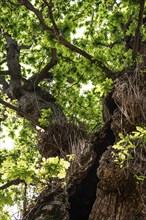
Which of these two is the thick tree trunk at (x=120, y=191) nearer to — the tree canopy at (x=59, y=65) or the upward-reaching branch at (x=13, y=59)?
the tree canopy at (x=59, y=65)

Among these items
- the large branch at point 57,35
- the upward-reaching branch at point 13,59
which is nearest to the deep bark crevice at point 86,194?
the large branch at point 57,35

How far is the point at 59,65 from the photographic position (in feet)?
30.0

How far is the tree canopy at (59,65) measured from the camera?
5223mm

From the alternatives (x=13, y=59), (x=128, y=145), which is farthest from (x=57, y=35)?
(x=13, y=59)

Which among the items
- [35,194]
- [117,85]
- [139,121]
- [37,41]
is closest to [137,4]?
[117,85]

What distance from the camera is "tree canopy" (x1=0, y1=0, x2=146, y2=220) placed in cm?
522

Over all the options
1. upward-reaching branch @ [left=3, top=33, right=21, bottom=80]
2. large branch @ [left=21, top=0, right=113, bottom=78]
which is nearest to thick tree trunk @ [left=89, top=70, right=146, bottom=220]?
large branch @ [left=21, top=0, right=113, bottom=78]

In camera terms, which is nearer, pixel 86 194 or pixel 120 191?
pixel 120 191

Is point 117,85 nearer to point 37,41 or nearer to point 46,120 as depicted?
point 46,120

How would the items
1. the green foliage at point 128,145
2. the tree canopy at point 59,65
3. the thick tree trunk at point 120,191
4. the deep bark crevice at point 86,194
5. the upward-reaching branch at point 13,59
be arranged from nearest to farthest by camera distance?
the green foliage at point 128,145
the thick tree trunk at point 120,191
the deep bark crevice at point 86,194
the tree canopy at point 59,65
the upward-reaching branch at point 13,59

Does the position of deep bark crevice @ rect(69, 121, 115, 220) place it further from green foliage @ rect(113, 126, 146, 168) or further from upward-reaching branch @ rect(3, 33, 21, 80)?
upward-reaching branch @ rect(3, 33, 21, 80)

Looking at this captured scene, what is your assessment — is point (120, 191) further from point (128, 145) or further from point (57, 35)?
point (57, 35)

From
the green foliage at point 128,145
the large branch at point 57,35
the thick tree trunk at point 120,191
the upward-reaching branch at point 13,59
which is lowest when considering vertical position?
the thick tree trunk at point 120,191

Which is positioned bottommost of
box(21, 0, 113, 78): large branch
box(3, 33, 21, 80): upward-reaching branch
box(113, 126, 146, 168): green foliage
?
box(113, 126, 146, 168): green foliage
